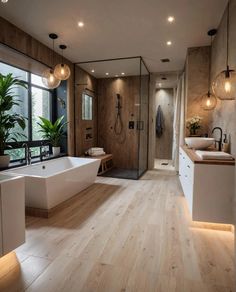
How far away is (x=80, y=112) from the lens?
513 cm

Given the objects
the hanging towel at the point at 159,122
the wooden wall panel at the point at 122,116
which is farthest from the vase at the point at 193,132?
the hanging towel at the point at 159,122

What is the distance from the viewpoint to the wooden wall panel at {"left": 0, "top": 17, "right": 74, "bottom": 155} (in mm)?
2988

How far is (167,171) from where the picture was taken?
5.52 metres

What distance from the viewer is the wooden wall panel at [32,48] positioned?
299 cm

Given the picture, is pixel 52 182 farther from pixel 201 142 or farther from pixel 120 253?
pixel 201 142

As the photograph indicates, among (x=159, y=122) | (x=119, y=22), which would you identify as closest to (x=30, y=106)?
(x=119, y=22)

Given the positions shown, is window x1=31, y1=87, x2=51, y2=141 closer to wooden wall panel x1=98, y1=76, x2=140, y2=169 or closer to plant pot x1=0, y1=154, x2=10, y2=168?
plant pot x1=0, y1=154, x2=10, y2=168

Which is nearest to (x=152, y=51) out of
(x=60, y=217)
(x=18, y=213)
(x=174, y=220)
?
(x=174, y=220)

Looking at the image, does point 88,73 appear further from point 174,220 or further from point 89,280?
point 89,280

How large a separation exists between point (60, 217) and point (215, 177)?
2022mm

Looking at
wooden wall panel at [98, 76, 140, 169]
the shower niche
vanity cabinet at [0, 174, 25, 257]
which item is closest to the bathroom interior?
vanity cabinet at [0, 174, 25, 257]

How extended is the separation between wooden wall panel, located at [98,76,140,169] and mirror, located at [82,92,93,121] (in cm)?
40

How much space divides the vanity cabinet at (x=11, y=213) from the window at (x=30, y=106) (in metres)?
1.79

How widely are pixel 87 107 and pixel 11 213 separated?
4230 mm
